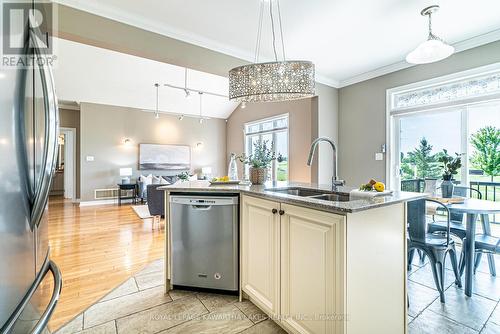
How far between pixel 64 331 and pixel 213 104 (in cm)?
681

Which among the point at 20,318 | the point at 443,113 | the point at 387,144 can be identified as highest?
the point at 443,113

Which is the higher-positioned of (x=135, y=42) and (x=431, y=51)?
(x=135, y=42)

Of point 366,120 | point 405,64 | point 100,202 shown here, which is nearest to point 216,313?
point 366,120

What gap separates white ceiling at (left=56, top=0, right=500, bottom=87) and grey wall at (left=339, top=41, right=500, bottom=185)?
380 mm

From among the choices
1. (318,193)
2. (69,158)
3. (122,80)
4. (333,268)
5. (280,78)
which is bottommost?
(333,268)

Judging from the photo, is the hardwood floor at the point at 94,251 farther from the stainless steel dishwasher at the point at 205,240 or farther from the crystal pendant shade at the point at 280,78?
the crystal pendant shade at the point at 280,78

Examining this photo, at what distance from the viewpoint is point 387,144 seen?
4.01 m

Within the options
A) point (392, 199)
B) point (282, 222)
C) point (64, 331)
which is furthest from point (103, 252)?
point (392, 199)

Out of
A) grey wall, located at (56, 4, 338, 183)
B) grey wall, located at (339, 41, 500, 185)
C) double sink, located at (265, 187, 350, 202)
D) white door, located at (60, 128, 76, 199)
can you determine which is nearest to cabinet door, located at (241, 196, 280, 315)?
double sink, located at (265, 187, 350, 202)

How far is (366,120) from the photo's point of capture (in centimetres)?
429

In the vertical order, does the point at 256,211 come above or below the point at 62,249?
above

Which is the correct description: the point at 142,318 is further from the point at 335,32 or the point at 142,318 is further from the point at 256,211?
the point at 335,32

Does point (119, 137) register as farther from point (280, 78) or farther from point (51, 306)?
point (51, 306)

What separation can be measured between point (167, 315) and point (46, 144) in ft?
5.21
